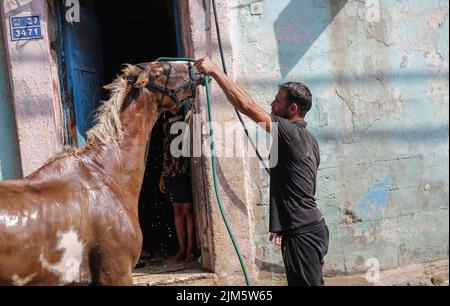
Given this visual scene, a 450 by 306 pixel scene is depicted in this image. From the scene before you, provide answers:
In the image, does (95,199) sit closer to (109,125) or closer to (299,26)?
(109,125)

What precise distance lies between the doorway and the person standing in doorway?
1.82ft

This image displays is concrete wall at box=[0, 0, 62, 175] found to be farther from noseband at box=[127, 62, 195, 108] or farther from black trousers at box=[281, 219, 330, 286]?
black trousers at box=[281, 219, 330, 286]

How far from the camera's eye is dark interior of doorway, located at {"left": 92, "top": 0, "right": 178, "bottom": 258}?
23.9ft

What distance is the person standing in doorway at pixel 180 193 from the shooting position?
20.1ft

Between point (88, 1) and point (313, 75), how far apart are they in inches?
112

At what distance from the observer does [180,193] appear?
6.11 metres

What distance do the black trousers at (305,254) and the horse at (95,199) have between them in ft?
3.30

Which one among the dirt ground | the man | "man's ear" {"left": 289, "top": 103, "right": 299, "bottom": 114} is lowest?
the dirt ground

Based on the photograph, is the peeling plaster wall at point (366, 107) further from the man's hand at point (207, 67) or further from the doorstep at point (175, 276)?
the man's hand at point (207, 67)

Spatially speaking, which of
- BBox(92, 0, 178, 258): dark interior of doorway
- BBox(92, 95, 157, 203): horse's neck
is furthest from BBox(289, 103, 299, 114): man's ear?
BBox(92, 0, 178, 258): dark interior of doorway

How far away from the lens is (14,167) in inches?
218
